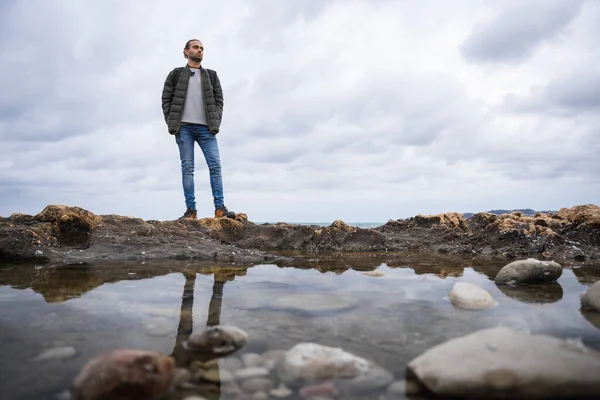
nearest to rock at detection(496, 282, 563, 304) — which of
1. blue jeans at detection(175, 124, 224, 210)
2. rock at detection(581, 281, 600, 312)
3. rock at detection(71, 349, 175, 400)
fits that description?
rock at detection(581, 281, 600, 312)

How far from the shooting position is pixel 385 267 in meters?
3.81

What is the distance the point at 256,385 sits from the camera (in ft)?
4.43

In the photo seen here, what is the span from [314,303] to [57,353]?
4.23 ft

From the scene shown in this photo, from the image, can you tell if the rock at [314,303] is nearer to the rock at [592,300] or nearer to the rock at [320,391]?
the rock at [320,391]

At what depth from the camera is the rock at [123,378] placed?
1.22 m

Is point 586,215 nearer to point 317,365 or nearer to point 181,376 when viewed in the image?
point 317,365

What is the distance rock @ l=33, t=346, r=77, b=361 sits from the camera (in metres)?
1.53

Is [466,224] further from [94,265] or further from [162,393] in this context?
[162,393]

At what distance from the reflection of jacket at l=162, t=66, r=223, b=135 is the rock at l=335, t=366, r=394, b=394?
4870mm

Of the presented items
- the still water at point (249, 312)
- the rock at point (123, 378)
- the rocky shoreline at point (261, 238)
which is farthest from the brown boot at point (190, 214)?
the rock at point (123, 378)

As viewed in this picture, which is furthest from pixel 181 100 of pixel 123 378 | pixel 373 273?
pixel 123 378

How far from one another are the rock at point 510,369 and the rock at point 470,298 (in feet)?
2.45

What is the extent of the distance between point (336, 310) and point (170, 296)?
1045 millimetres

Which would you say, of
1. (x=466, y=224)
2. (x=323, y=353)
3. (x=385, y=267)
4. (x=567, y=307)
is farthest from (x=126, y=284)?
(x=466, y=224)
